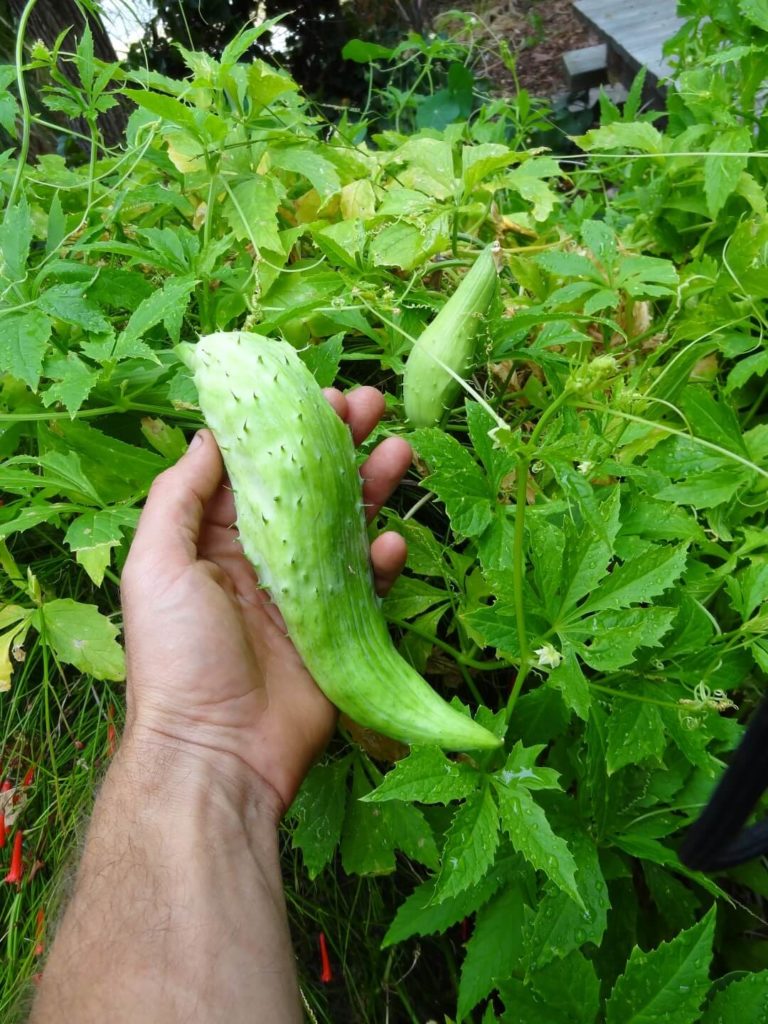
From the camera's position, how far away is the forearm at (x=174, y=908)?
99cm

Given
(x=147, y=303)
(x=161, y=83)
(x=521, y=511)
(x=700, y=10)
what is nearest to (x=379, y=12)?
(x=700, y=10)

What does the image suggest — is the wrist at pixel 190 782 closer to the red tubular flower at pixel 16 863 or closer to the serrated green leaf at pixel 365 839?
the serrated green leaf at pixel 365 839

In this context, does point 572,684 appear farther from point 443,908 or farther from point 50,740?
point 50,740

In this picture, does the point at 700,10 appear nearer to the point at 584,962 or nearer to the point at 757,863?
the point at 757,863

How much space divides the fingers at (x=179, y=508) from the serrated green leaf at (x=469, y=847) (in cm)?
59

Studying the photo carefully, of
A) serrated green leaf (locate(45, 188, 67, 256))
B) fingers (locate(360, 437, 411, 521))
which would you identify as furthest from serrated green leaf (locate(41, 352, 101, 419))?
fingers (locate(360, 437, 411, 521))

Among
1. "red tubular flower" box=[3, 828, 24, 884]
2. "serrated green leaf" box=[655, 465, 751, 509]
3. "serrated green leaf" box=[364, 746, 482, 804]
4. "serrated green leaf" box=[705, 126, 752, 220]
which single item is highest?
"serrated green leaf" box=[705, 126, 752, 220]

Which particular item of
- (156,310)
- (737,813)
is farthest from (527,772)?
(156,310)

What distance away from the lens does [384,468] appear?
1.36m

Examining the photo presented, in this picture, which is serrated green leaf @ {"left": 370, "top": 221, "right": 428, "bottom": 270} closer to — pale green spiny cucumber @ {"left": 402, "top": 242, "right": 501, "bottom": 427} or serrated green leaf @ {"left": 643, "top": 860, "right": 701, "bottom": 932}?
pale green spiny cucumber @ {"left": 402, "top": 242, "right": 501, "bottom": 427}

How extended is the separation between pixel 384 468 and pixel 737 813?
864 millimetres

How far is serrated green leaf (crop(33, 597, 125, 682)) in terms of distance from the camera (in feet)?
4.17

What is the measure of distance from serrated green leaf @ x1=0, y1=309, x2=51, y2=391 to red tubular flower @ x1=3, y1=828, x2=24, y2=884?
0.82 meters

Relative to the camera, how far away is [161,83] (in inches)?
60.6
